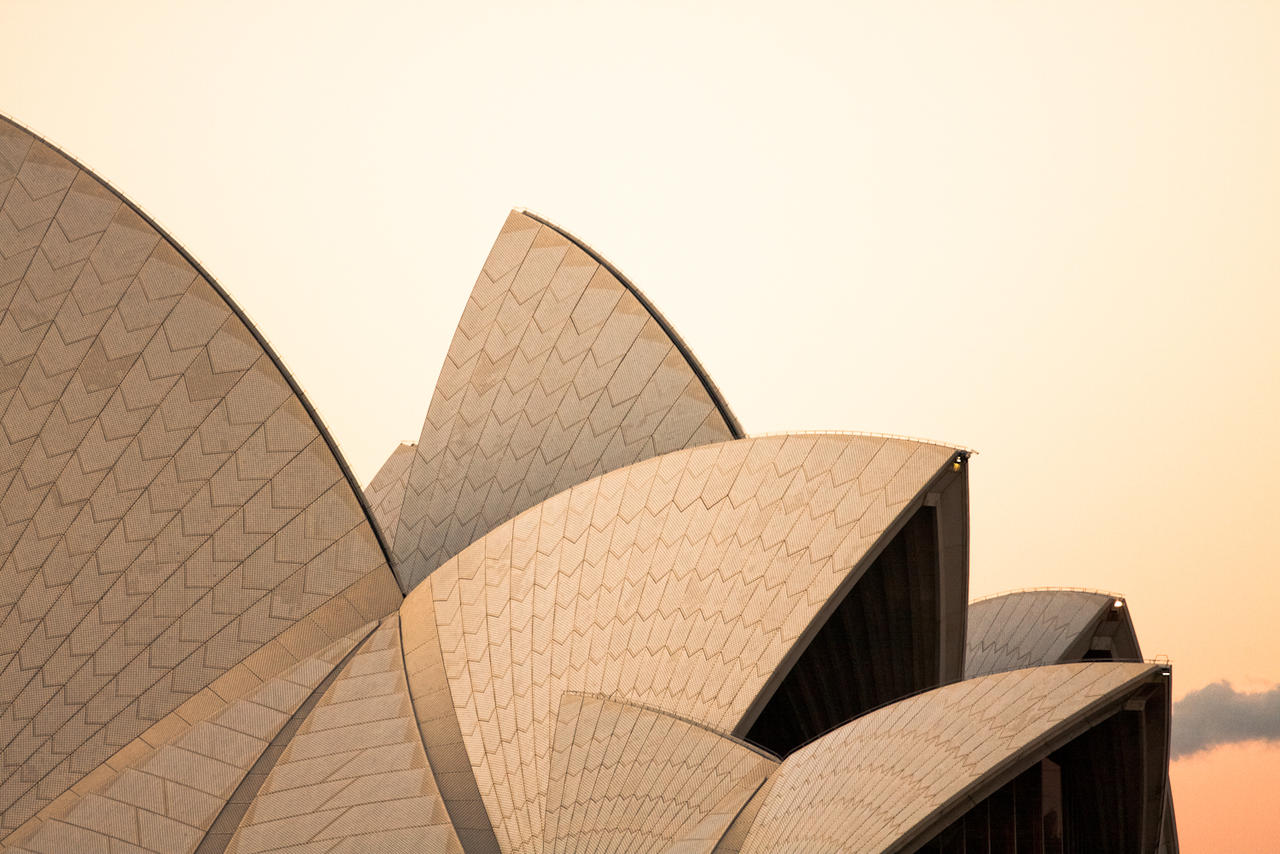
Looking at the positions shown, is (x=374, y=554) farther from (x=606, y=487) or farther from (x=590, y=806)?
(x=590, y=806)

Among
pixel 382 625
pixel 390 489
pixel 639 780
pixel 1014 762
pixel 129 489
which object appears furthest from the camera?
pixel 390 489

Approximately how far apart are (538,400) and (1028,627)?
13201 mm

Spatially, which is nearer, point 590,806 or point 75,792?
point 590,806

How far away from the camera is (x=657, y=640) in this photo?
18.9 m

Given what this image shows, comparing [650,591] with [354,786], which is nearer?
[354,786]

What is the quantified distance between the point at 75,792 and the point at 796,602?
1011cm

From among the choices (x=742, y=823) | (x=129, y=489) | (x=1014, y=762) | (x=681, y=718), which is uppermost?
(x=129, y=489)

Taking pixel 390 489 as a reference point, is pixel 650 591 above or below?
below

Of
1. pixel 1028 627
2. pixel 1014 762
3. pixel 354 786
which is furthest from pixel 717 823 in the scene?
pixel 1028 627

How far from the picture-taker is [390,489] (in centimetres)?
3192

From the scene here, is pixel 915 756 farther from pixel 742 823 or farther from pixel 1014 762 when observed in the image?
pixel 742 823

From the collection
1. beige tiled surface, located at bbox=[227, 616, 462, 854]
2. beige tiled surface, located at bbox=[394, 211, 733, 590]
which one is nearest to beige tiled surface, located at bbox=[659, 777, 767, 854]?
beige tiled surface, located at bbox=[227, 616, 462, 854]

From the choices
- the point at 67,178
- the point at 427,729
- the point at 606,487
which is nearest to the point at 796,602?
the point at 606,487

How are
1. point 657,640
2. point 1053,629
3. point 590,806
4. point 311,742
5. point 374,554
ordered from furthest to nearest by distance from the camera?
point 1053,629, point 374,554, point 657,640, point 311,742, point 590,806
